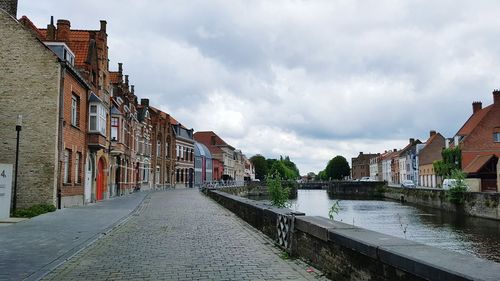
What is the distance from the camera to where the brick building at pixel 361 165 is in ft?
560

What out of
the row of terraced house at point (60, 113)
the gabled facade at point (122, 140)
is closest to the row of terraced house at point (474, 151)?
the gabled facade at point (122, 140)

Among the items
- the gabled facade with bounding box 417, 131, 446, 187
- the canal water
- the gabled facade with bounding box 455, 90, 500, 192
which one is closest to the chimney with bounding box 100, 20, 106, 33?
the canal water

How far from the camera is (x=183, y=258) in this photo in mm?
9109

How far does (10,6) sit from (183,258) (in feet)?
56.9

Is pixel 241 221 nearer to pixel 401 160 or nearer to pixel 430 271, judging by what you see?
pixel 430 271

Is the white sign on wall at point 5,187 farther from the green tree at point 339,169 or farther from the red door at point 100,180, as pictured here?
the green tree at point 339,169

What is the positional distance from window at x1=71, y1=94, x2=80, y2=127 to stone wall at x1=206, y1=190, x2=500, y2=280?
16910 millimetres

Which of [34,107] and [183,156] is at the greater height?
[183,156]

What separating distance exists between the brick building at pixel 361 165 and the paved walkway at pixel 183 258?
161633 millimetres

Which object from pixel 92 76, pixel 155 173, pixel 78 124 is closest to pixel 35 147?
pixel 78 124

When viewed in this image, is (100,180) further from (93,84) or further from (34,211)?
(34,211)

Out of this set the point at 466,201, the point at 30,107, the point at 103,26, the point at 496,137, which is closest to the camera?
the point at 30,107

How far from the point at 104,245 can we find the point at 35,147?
1039cm

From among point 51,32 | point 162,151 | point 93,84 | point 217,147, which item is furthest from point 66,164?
point 217,147
